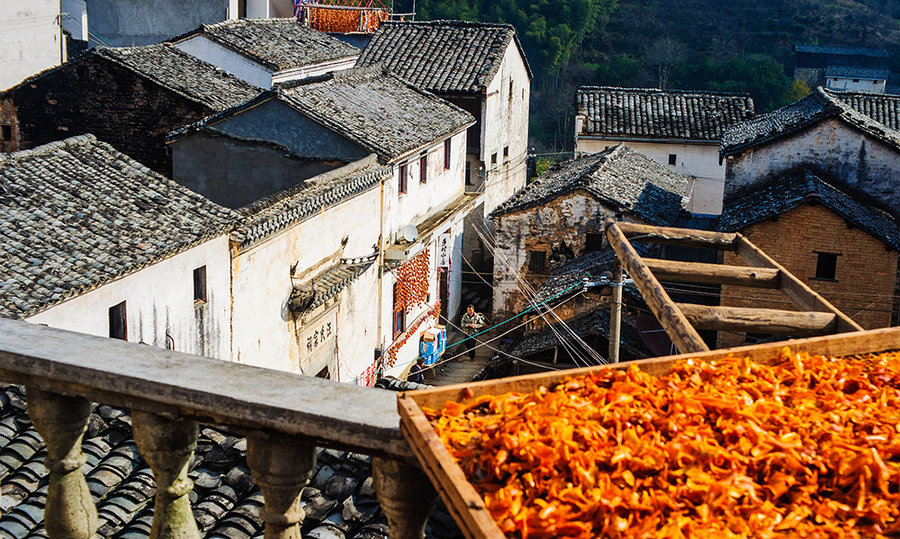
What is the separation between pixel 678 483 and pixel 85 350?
6.53 feet

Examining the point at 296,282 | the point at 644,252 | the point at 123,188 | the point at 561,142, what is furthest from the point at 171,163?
the point at 561,142

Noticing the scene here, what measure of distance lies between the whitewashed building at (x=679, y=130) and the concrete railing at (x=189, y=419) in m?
29.4

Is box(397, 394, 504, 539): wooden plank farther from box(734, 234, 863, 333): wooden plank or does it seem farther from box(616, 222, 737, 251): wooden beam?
box(616, 222, 737, 251): wooden beam

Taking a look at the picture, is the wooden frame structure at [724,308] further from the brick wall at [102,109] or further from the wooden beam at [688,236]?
the brick wall at [102,109]

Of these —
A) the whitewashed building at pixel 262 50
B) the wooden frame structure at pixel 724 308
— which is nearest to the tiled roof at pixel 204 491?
the wooden frame structure at pixel 724 308

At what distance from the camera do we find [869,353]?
3.44 meters

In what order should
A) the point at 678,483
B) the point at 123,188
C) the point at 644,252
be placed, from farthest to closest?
the point at 644,252
the point at 123,188
the point at 678,483

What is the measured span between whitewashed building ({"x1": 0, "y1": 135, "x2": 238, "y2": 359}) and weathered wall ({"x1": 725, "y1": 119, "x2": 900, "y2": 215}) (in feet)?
46.5

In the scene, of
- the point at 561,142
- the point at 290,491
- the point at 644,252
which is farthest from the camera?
the point at 561,142

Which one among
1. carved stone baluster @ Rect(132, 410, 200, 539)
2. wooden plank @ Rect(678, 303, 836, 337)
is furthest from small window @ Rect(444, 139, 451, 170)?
carved stone baluster @ Rect(132, 410, 200, 539)

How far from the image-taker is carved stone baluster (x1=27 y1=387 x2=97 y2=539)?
3.07m

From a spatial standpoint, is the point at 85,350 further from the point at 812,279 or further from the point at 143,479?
the point at 812,279

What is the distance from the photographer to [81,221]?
38.2ft

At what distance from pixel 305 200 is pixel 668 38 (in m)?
45.5
